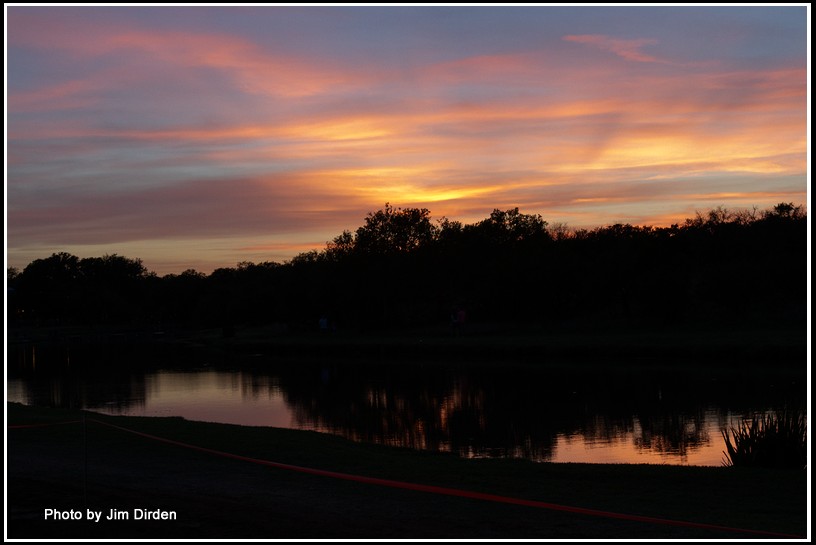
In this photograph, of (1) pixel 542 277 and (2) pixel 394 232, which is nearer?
(1) pixel 542 277

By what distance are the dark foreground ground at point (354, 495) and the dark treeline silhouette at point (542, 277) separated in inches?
1607

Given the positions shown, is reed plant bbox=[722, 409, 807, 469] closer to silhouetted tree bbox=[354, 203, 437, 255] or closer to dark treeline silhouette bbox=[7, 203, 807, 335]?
dark treeline silhouette bbox=[7, 203, 807, 335]

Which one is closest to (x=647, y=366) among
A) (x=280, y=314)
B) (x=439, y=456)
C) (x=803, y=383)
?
(x=803, y=383)

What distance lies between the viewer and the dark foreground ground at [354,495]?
379 inches

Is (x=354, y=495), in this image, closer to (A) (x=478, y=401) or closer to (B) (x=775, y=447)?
(B) (x=775, y=447)

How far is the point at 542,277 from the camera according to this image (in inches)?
2488

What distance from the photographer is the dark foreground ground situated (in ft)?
31.6

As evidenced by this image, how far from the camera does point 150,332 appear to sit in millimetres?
115000

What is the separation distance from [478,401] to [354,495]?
19452mm

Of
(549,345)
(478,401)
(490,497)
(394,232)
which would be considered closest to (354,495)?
(490,497)

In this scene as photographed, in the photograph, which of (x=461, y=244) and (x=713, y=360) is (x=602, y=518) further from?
(x=461, y=244)

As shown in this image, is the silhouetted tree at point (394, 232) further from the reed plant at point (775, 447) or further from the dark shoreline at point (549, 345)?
the reed plant at point (775, 447)

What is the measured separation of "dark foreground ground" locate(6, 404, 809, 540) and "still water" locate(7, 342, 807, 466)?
5204 mm

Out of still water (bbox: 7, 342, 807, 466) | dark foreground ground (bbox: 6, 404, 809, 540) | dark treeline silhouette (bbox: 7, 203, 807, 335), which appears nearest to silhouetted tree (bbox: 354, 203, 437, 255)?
dark treeline silhouette (bbox: 7, 203, 807, 335)
